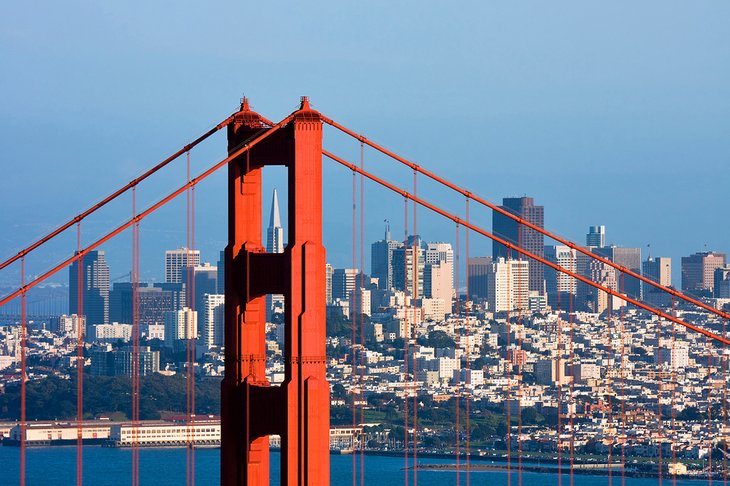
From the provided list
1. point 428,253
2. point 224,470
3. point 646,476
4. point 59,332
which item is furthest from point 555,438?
point 224,470

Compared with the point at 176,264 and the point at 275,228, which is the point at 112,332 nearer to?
the point at 176,264

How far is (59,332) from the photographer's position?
356ft

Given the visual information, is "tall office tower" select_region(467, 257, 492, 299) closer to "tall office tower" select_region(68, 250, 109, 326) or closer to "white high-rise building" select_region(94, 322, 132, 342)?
"white high-rise building" select_region(94, 322, 132, 342)

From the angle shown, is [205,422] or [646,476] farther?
[205,422]

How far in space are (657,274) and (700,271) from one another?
237 centimetres

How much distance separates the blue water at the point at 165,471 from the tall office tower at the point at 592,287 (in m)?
43.2

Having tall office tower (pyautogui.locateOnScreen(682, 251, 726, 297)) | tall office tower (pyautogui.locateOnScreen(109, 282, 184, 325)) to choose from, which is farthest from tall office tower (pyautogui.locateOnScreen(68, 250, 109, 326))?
tall office tower (pyautogui.locateOnScreen(682, 251, 726, 297))

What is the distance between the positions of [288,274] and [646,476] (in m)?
50.8

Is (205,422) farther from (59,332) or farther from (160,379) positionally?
(59,332)

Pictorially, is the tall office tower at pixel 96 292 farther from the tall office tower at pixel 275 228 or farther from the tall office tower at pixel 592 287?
the tall office tower at pixel 275 228

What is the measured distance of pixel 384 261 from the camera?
121812mm

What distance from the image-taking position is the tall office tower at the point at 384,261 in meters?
120

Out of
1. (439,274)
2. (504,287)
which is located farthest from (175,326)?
(504,287)

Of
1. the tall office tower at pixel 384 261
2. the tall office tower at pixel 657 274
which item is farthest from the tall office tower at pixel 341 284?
the tall office tower at pixel 657 274
